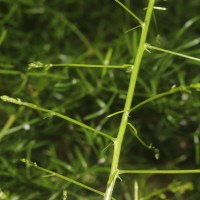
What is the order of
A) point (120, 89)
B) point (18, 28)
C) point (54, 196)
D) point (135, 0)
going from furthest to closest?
point (135, 0), point (18, 28), point (120, 89), point (54, 196)

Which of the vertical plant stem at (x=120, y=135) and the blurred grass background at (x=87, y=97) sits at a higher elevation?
the vertical plant stem at (x=120, y=135)

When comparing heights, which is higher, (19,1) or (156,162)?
(19,1)

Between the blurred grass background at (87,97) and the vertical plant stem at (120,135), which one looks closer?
the vertical plant stem at (120,135)

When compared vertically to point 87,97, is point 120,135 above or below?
above

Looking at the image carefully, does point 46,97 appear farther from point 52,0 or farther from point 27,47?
point 52,0

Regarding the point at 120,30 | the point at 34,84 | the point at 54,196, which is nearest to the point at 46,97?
the point at 34,84

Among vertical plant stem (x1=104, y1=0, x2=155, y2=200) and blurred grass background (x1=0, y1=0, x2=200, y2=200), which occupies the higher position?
vertical plant stem (x1=104, y1=0, x2=155, y2=200)

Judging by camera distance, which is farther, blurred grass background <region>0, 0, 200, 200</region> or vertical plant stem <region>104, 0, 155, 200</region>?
blurred grass background <region>0, 0, 200, 200</region>

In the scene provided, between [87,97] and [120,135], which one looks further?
[87,97]
